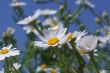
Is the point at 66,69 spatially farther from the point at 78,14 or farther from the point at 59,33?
the point at 78,14

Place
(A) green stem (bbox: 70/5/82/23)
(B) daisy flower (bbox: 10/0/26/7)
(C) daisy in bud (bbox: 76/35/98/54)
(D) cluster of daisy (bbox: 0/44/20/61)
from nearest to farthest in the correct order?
(C) daisy in bud (bbox: 76/35/98/54)
(D) cluster of daisy (bbox: 0/44/20/61)
(A) green stem (bbox: 70/5/82/23)
(B) daisy flower (bbox: 10/0/26/7)

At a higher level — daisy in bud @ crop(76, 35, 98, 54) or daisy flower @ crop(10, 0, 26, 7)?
daisy flower @ crop(10, 0, 26, 7)

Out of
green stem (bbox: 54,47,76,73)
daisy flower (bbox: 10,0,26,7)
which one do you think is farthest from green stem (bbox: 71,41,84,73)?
daisy flower (bbox: 10,0,26,7)

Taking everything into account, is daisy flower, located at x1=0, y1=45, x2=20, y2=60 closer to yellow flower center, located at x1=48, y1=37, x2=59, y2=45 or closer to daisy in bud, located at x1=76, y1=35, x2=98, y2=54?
yellow flower center, located at x1=48, y1=37, x2=59, y2=45

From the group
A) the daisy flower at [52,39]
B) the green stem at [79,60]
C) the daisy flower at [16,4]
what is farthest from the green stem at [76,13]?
the green stem at [79,60]

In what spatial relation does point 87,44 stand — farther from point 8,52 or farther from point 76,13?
point 76,13

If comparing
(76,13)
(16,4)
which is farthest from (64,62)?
(16,4)

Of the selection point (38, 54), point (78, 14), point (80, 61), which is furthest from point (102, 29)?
point (80, 61)

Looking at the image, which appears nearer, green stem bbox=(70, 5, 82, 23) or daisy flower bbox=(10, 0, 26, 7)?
green stem bbox=(70, 5, 82, 23)
